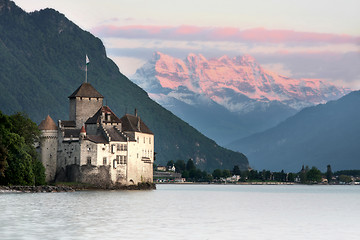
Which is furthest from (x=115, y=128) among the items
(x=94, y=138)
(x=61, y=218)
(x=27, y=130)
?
(x=61, y=218)

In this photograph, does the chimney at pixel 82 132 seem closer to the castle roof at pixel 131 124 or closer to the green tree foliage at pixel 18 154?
the green tree foliage at pixel 18 154

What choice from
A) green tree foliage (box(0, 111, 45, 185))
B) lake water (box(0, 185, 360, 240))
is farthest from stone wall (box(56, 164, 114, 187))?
lake water (box(0, 185, 360, 240))

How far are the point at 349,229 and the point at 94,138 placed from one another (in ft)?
292

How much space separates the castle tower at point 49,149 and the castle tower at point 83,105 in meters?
6.71

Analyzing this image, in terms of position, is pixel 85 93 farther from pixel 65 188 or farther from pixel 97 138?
pixel 65 188

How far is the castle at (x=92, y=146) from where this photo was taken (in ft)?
486

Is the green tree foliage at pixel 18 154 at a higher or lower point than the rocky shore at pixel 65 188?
higher

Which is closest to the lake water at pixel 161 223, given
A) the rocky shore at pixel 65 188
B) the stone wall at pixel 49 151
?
the rocky shore at pixel 65 188

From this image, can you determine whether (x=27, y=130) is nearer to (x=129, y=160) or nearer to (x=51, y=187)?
(x=51, y=187)

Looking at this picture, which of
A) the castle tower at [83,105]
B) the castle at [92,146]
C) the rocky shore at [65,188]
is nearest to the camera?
the rocky shore at [65,188]

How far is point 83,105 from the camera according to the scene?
159625 mm

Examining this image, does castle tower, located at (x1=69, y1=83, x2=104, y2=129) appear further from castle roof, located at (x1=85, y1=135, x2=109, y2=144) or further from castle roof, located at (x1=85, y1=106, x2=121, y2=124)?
castle roof, located at (x1=85, y1=135, x2=109, y2=144)

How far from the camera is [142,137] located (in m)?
161

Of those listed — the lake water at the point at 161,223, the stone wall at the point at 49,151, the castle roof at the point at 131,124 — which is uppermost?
the castle roof at the point at 131,124
